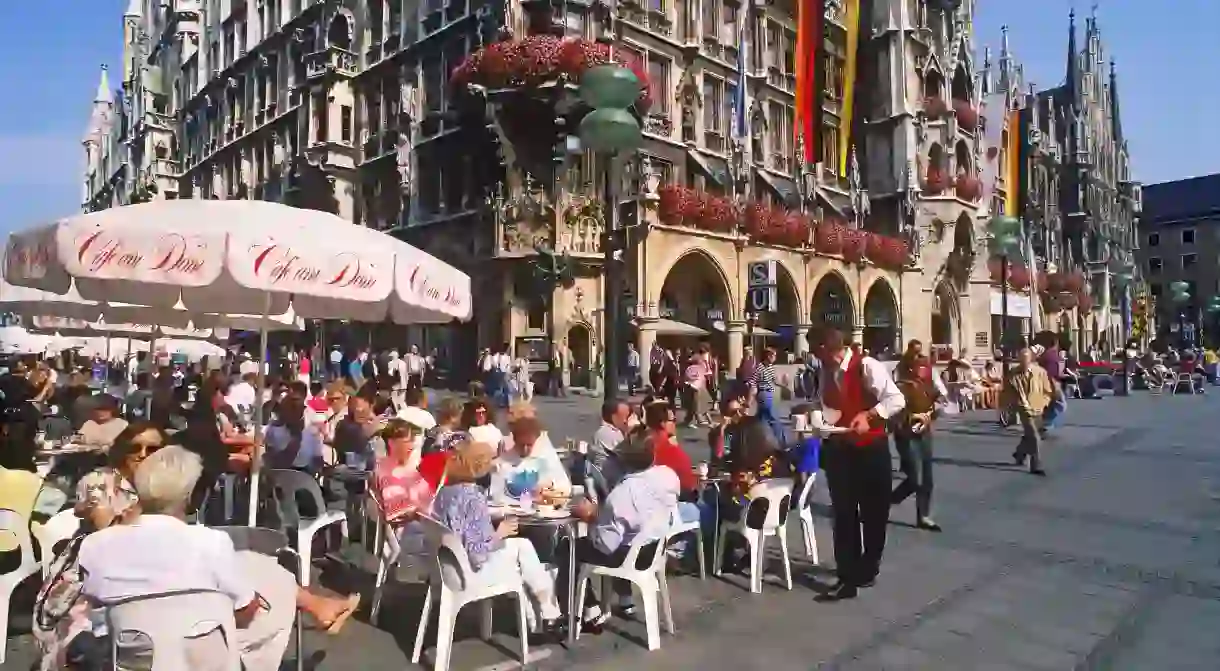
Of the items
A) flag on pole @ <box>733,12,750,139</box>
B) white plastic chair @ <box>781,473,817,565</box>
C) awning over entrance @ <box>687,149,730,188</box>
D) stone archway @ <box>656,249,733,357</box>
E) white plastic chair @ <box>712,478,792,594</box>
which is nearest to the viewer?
white plastic chair @ <box>712,478,792,594</box>

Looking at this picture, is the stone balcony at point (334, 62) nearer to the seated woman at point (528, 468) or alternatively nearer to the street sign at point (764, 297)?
the street sign at point (764, 297)

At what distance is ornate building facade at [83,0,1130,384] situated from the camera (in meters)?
24.7

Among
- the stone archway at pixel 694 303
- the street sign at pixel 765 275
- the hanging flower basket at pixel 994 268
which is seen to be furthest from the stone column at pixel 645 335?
the hanging flower basket at pixel 994 268

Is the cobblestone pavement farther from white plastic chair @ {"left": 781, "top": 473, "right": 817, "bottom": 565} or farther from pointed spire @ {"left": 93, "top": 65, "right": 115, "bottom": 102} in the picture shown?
pointed spire @ {"left": 93, "top": 65, "right": 115, "bottom": 102}

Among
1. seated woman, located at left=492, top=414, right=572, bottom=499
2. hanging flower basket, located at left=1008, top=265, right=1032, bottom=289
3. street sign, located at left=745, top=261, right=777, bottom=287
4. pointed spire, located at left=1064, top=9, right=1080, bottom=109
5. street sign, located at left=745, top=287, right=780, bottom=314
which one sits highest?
pointed spire, located at left=1064, top=9, right=1080, bottom=109

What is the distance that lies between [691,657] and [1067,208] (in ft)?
222

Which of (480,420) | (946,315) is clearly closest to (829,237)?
(946,315)

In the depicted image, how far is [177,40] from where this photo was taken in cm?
5497

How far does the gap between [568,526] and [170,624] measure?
2575 millimetres

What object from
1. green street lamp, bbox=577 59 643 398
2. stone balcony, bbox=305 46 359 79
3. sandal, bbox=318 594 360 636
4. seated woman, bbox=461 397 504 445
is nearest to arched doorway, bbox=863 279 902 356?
stone balcony, bbox=305 46 359 79

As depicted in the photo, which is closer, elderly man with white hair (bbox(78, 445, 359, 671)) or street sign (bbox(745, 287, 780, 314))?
elderly man with white hair (bbox(78, 445, 359, 671))

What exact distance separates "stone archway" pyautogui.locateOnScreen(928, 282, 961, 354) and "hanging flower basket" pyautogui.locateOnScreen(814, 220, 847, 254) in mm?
→ 9899

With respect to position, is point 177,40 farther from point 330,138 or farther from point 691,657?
point 691,657

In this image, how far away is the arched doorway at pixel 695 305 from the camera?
26.7 meters
